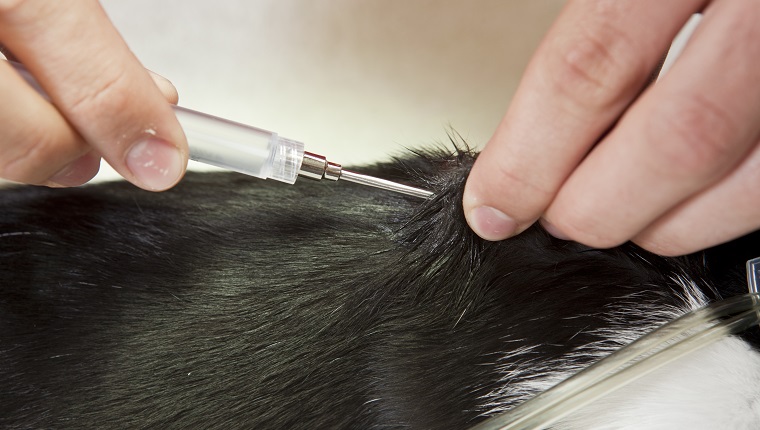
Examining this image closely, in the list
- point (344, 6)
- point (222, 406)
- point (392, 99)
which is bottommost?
point (222, 406)

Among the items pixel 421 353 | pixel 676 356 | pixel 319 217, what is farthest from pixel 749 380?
pixel 319 217

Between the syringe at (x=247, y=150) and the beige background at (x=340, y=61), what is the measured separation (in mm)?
380

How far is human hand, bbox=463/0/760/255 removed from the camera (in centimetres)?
37

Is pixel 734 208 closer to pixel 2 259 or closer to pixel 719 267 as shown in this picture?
pixel 719 267

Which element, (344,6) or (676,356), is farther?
(344,6)

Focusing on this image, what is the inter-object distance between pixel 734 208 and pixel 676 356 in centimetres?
10

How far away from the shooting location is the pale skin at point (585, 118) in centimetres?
37

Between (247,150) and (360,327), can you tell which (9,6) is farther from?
(360,327)

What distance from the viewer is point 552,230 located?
1.54 ft

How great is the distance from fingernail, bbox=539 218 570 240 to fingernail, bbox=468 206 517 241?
0.03 metres

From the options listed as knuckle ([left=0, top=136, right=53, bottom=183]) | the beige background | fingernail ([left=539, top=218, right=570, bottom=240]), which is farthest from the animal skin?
the beige background

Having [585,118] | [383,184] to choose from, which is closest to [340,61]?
[383,184]

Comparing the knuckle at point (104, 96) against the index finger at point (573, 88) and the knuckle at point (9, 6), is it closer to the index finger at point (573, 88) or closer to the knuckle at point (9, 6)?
the knuckle at point (9, 6)

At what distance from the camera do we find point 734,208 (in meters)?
0.41
